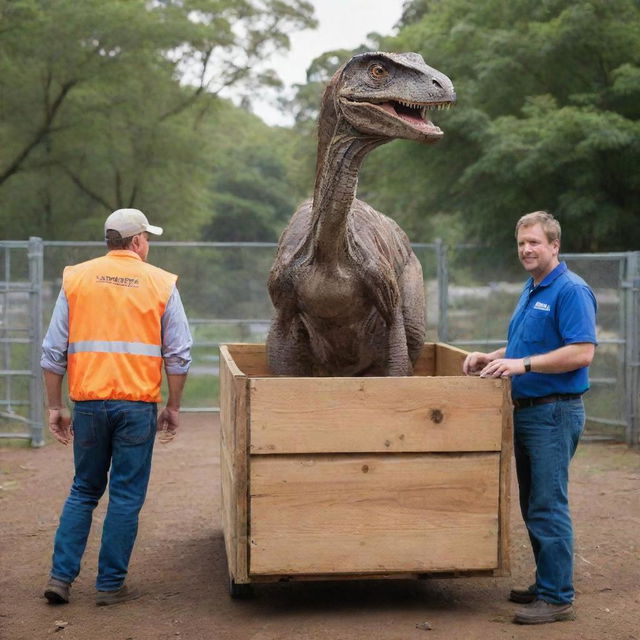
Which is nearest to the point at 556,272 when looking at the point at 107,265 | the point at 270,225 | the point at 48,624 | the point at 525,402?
the point at 525,402

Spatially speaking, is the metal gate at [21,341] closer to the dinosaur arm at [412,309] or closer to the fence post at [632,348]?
the dinosaur arm at [412,309]

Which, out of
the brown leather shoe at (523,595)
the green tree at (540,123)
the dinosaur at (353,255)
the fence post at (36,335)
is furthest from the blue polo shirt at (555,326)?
the green tree at (540,123)

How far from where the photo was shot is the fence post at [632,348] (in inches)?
410

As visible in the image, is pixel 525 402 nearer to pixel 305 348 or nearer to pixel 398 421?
pixel 398 421

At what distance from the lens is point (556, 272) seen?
15.5 feet

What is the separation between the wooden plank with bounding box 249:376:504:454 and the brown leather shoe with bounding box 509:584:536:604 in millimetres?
934

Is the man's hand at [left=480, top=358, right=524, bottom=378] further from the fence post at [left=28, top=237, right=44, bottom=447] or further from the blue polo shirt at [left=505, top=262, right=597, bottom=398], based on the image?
the fence post at [left=28, top=237, right=44, bottom=447]

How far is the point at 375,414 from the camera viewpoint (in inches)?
177

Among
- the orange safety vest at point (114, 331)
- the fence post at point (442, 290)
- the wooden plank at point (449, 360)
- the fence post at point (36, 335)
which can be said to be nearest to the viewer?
the orange safety vest at point (114, 331)

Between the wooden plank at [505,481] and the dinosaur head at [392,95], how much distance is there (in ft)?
4.22

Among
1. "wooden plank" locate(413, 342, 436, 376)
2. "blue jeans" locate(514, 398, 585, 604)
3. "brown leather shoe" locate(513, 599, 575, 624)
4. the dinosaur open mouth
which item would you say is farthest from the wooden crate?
"wooden plank" locate(413, 342, 436, 376)

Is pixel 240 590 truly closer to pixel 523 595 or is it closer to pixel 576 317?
pixel 523 595

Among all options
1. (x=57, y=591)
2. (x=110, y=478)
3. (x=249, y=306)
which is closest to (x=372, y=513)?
(x=110, y=478)

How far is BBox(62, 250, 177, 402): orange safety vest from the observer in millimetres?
4945
